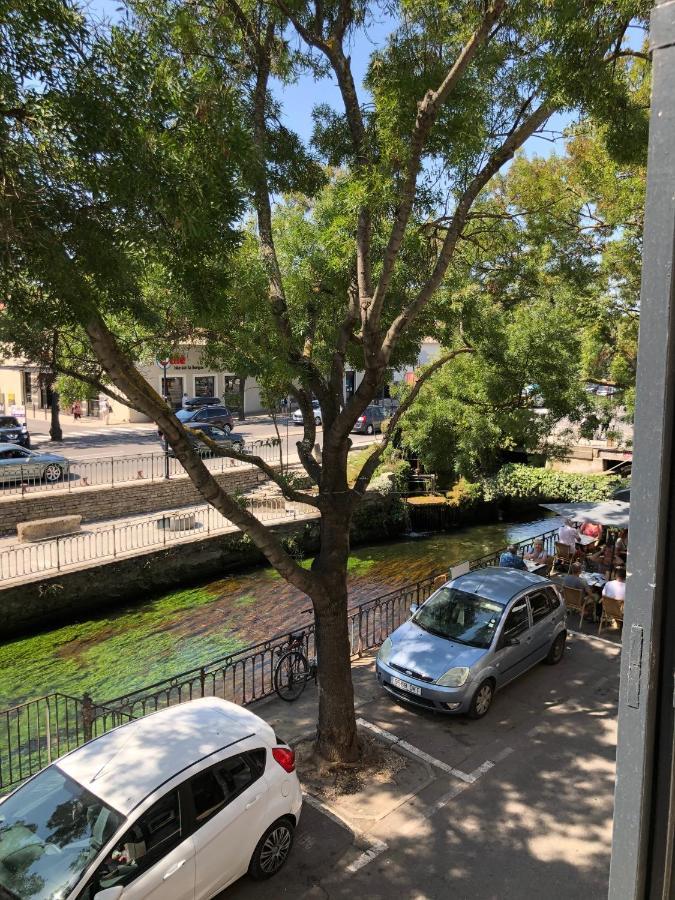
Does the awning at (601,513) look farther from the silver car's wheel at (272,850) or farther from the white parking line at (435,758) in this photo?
the silver car's wheel at (272,850)

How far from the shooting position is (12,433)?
95.1ft

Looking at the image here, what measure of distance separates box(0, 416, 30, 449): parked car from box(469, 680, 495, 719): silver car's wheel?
972 inches

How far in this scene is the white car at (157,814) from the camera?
491 centimetres

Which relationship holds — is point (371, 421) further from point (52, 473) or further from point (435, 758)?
point (435, 758)

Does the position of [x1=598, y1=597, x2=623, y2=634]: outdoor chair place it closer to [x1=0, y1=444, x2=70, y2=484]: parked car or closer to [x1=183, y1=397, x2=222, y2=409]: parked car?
[x1=0, y1=444, x2=70, y2=484]: parked car

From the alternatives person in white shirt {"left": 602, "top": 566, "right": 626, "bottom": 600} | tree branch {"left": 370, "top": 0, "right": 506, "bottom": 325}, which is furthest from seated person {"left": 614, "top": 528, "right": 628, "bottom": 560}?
tree branch {"left": 370, "top": 0, "right": 506, "bottom": 325}

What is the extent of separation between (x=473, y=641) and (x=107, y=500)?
1417 centimetres

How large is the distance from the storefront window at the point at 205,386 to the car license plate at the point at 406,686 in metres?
38.1

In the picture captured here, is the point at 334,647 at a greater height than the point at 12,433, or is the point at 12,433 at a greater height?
the point at 12,433

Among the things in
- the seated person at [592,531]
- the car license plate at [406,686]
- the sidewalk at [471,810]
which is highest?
the seated person at [592,531]

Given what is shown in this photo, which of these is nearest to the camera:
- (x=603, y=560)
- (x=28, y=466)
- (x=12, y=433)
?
(x=603, y=560)

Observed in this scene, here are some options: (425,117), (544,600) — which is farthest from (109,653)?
(425,117)

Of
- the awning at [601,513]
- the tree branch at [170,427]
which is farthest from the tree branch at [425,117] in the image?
the awning at [601,513]

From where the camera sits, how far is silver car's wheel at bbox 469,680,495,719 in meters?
8.86
